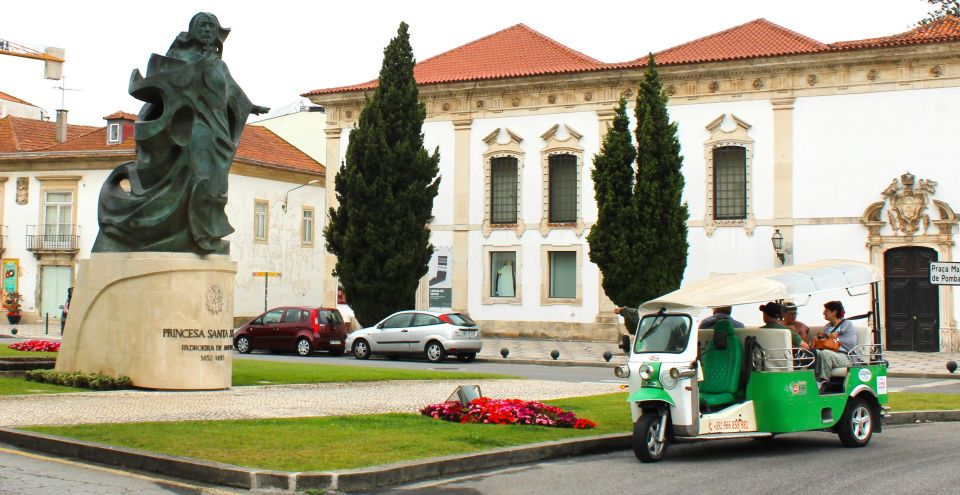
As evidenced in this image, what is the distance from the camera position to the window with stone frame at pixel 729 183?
114 feet

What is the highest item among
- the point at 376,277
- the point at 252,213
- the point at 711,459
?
the point at 252,213

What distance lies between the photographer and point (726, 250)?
3478 cm

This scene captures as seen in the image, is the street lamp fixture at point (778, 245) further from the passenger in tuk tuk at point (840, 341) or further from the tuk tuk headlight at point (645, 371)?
the tuk tuk headlight at point (645, 371)

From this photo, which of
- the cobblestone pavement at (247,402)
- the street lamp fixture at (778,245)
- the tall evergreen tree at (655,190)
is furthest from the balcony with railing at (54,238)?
the cobblestone pavement at (247,402)

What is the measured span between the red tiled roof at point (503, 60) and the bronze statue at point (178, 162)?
70.1 feet

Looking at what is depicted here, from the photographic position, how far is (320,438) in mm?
11203

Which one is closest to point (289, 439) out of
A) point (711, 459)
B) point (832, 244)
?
point (711, 459)

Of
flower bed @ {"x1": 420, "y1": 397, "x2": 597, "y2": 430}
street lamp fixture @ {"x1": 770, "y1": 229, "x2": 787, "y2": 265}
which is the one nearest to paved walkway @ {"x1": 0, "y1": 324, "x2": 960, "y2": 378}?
street lamp fixture @ {"x1": 770, "y1": 229, "x2": 787, "y2": 265}

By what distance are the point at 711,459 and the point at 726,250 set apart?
78.9 ft

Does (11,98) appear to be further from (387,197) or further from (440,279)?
(387,197)

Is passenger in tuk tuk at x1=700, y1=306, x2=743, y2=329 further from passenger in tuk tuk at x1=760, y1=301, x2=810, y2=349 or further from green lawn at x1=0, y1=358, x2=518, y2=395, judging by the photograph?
green lawn at x1=0, y1=358, x2=518, y2=395

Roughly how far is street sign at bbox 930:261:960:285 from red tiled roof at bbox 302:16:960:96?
11.3 metres

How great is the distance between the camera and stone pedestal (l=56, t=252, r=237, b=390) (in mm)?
15734

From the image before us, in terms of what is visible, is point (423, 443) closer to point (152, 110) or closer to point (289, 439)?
point (289, 439)
